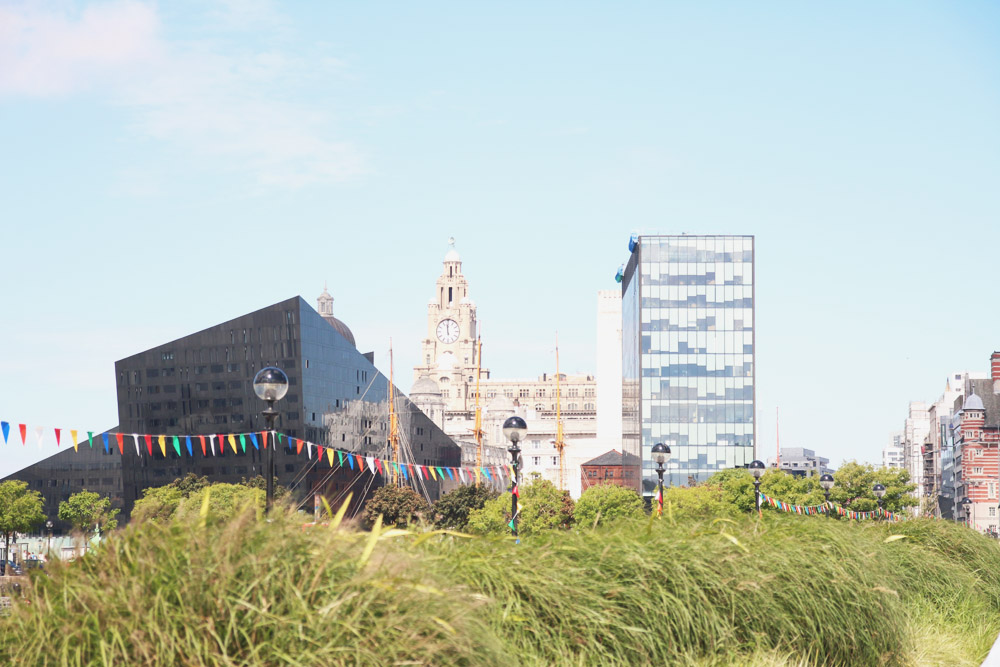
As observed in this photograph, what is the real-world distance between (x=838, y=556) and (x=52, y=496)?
99.2 meters

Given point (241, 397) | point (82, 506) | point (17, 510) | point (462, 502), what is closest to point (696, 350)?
point (462, 502)

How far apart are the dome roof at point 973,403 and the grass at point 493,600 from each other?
112m

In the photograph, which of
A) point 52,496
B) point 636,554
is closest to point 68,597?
point 636,554

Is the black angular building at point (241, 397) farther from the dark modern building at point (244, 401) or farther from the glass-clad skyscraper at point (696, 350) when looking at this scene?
the glass-clad skyscraper at point (696, 350)

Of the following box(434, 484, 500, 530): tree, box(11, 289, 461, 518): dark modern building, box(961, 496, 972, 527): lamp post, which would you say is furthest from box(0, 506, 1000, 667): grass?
box(961, 496, 972, 527): lamp post

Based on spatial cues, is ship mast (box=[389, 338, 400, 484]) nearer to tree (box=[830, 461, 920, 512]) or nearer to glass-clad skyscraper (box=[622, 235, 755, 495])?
glass-clad skyscraper (box=[622, 235, 755, 495])

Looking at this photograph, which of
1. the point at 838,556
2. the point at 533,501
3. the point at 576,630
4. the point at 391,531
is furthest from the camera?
the point at 533,501

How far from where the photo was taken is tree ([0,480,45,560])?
84.9m

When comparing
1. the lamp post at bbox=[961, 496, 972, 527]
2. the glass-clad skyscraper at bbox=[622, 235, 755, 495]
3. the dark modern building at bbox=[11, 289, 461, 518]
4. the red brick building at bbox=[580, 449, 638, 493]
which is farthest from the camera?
the red brick building at bbox=[580, 449, 638, 493]

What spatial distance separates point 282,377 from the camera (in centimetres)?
1820

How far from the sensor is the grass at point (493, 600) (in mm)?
8164

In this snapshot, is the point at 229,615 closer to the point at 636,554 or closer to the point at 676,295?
the point at 636,554

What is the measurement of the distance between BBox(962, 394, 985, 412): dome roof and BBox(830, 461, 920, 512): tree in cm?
3925

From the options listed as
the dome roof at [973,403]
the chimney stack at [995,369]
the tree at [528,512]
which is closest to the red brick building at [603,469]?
the dome roof at [973,403]
